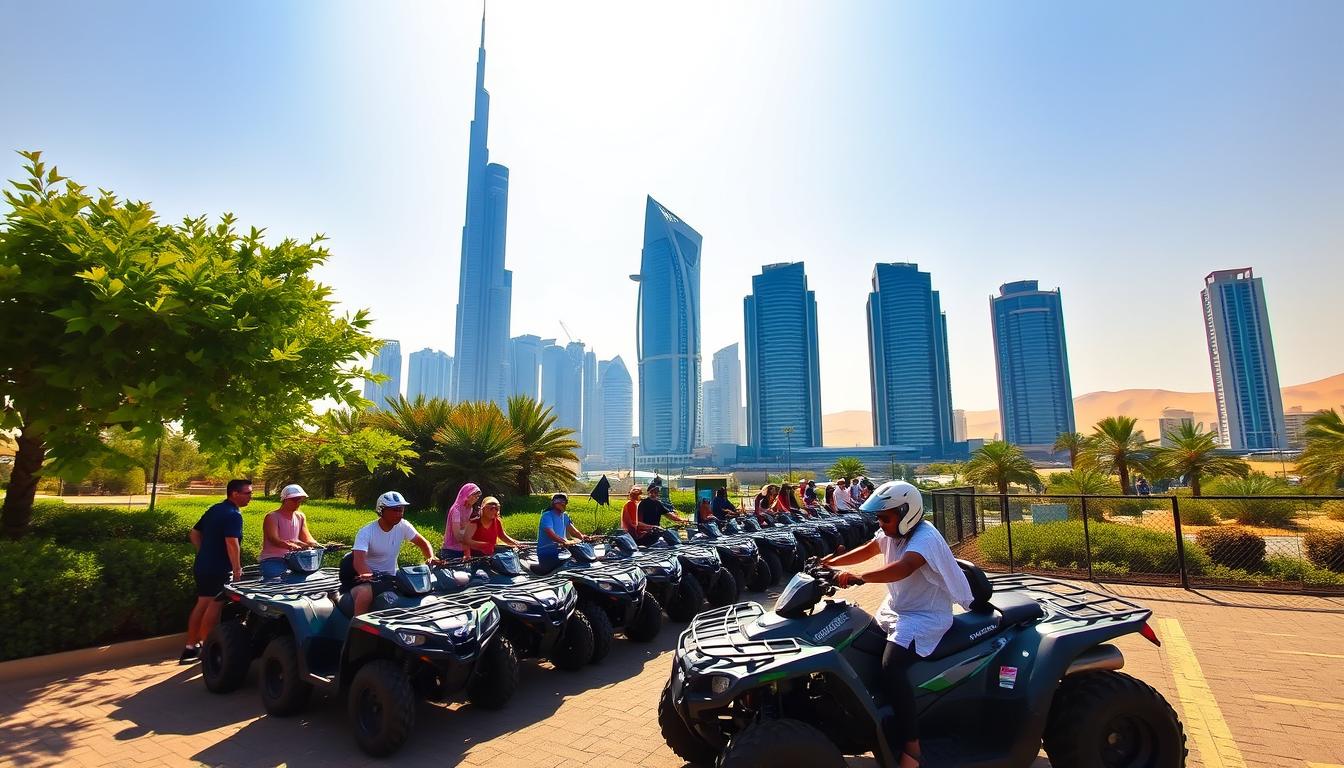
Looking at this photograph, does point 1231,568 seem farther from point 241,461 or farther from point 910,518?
point 241,461

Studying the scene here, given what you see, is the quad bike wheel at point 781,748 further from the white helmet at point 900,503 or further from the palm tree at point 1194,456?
the palm tree at point 1194,456

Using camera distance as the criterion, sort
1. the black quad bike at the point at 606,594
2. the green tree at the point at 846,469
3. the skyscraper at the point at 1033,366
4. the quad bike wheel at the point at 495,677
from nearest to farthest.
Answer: the quad bike wheel at the point at 495,677, the black quad bike at the point at 606,594, the green tree at the point at 846,469, the skyscraper at the point at 1033,366

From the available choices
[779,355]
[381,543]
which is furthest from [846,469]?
[779,355]

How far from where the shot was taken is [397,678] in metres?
4.18

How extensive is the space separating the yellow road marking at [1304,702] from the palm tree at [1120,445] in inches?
954

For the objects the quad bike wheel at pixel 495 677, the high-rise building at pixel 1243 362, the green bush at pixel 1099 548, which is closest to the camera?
the quad bike wheel at pixel 495 677

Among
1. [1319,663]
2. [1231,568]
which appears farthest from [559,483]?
[1319,663]

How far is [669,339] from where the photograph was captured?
16338 cm

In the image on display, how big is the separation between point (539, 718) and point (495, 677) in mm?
464

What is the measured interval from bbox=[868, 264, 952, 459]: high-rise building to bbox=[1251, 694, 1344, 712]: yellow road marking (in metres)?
144

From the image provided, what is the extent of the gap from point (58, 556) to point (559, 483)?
16.7 meters

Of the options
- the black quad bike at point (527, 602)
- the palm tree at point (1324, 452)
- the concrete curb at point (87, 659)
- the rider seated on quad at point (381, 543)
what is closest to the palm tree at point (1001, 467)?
the palm tree at point (1324, 452)

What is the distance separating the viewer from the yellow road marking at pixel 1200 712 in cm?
387

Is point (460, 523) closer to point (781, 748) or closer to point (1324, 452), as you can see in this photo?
point (781, 748)
